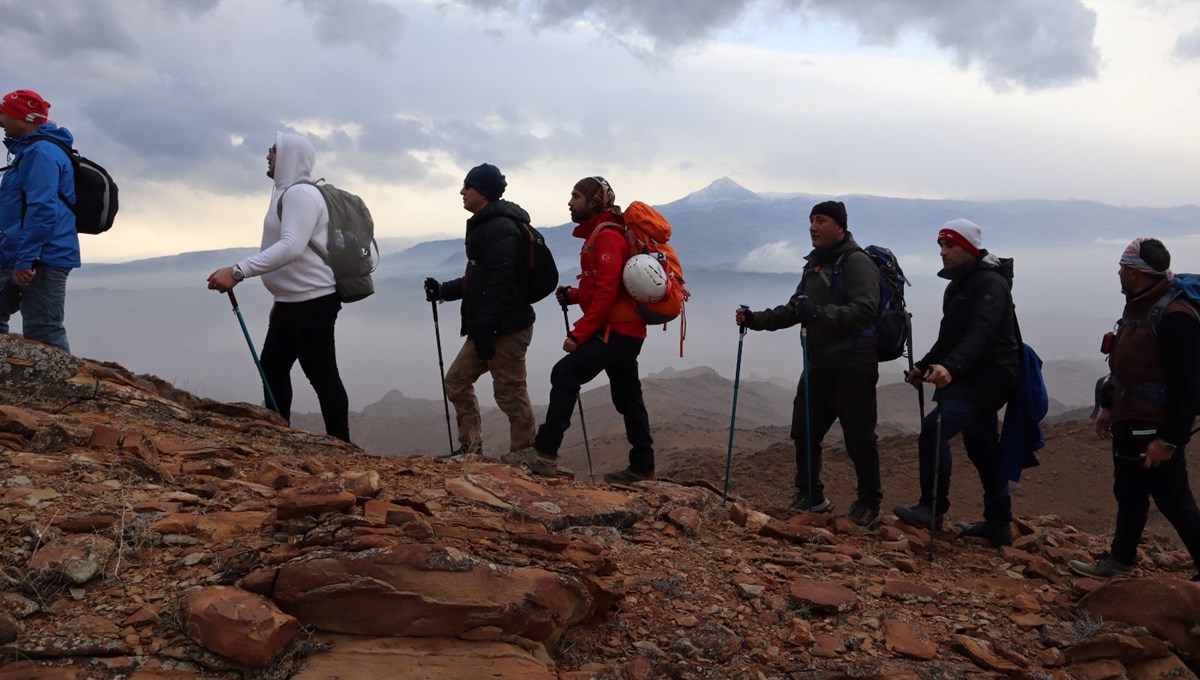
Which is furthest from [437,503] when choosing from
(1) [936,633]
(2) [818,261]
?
(2) [818,261]

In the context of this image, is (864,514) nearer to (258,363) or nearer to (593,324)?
(593,324)

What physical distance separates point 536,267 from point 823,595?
11.4 ft

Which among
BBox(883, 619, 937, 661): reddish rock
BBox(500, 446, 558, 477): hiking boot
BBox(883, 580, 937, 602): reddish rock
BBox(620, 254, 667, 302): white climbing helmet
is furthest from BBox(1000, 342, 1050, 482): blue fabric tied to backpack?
BBox(500, 446, 558, 477): hiking boot

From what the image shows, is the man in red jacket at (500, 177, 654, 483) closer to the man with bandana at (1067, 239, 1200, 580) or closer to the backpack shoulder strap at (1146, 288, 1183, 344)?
the man with bandana at (1067, 239, 1200, 580)

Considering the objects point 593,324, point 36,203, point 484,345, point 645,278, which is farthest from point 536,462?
point 36,203

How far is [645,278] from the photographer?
6301 mm

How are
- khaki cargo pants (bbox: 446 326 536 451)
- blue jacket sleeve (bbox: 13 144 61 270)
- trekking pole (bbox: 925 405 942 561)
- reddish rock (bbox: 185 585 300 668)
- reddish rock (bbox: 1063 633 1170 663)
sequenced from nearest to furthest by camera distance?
reddish rock (bbox: 185 585 300 668) < reddish rock (bbox: 1063 633 1170 663) < trekking pole (bbox: 925 405 942 561) < blue jacket sleeve (bbox: 13 144 61 270) < khaki cargo pants (bbox: 446 326 536 451)

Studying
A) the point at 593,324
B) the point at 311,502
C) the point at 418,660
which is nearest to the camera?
the point at 418,660

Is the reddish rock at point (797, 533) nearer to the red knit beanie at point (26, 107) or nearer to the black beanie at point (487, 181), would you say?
the black beanie at point (487, 181)

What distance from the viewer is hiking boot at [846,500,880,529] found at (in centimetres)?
653

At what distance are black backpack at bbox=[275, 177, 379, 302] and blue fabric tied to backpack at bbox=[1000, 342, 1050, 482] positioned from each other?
15.8 ft

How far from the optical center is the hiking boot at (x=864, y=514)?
6527 millimetres

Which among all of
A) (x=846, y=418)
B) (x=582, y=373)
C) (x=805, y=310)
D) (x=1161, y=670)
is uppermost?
(x=805, y=310)

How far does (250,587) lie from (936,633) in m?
3.28
